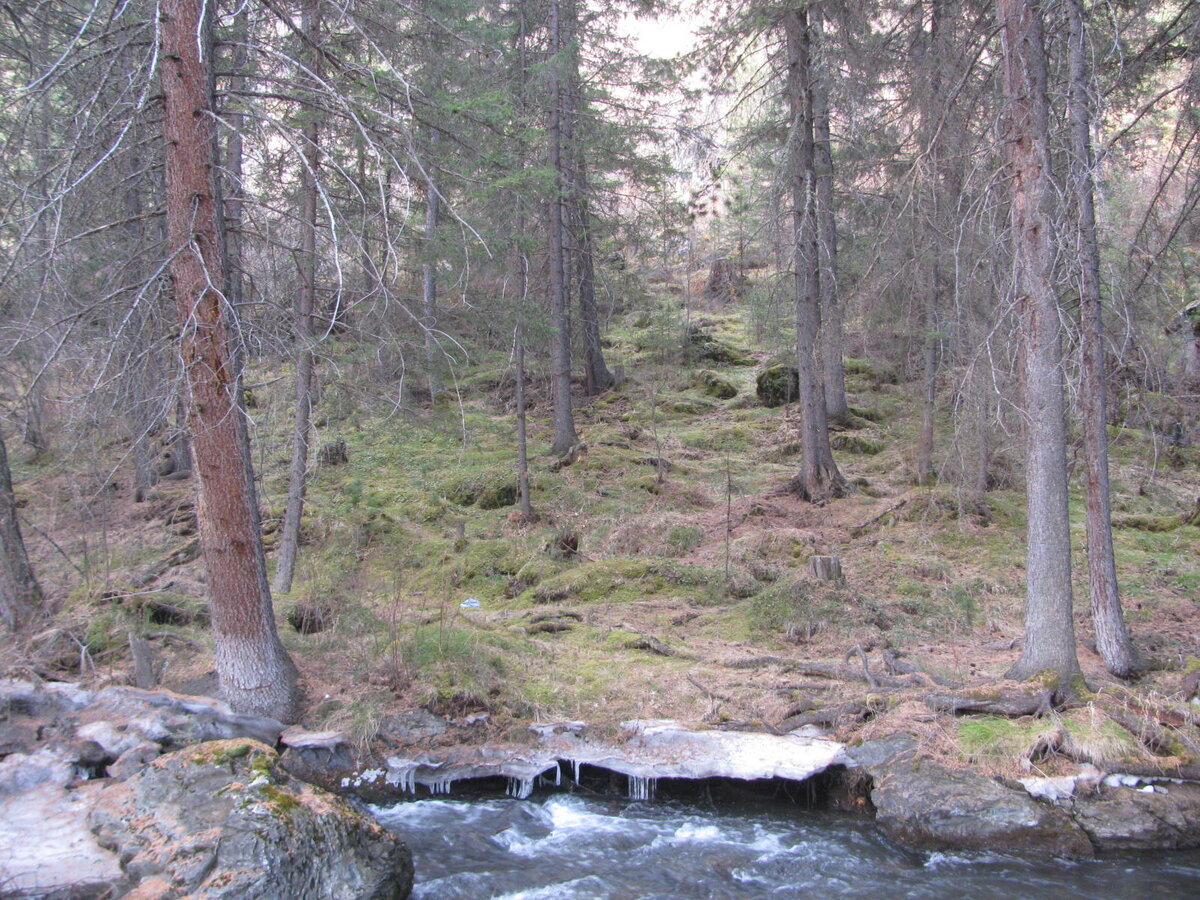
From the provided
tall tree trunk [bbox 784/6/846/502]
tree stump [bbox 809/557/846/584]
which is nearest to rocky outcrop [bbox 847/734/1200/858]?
tree stump [bbox 809/557/846/584]

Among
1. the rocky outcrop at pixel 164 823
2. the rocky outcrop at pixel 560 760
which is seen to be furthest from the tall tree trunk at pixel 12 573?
the rocky outcrop at pixel 560 760

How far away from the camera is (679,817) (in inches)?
255

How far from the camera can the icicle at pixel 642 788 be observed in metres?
6.74

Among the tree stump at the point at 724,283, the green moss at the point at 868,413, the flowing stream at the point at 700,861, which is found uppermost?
the tree stump at the point at 724,283

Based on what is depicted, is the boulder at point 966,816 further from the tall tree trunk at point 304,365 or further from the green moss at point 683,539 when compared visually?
the tall tree trunk at point 304,365

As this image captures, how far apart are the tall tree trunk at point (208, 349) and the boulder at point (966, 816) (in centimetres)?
549

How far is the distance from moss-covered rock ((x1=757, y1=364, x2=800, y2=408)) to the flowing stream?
15127 millimetres

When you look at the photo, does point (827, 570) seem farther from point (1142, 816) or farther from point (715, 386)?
point (715, 386)

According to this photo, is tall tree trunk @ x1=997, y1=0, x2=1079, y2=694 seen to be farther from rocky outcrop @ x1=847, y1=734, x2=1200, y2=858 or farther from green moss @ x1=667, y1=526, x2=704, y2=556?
green moss @ x1=667, y1=526, x2=704, y2=556

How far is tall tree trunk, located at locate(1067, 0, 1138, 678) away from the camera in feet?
22.7

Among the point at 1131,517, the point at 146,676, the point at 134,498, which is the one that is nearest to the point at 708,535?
the point at 1131,517

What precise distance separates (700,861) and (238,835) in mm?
3210

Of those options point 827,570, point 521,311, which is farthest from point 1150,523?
point 521,311

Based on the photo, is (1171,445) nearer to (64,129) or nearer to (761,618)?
(761,618)
